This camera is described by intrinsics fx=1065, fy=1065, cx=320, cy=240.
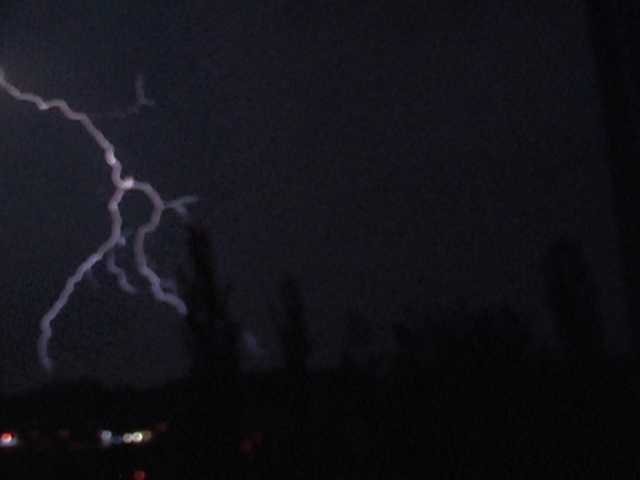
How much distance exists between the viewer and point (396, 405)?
839cm

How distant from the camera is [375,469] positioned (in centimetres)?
778

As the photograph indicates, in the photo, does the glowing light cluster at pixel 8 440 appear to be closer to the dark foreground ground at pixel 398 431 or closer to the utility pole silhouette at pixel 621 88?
the dark foreground ground at pixel 398 431

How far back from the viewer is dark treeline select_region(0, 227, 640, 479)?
276 inches

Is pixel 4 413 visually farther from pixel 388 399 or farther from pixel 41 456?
pixel 388 399

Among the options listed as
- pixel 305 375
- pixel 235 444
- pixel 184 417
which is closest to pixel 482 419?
pixel 235 444

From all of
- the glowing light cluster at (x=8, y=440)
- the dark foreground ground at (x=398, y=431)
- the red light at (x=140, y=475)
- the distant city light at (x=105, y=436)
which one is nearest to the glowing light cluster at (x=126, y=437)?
the distant city light at (x=105, y=436)

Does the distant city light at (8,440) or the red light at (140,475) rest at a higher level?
the red light at (140,475)

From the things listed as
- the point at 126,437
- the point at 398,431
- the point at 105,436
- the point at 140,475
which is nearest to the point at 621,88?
the point at 398,431

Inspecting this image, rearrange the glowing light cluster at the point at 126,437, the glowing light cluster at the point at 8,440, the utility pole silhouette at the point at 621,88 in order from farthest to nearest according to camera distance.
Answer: the glowing light cluster at the point at 8,440, the glowing light cluster at the point at 126,437, the utility pole silhouette at the point at 621,88

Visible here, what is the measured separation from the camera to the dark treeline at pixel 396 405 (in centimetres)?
700

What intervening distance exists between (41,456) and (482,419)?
18.0 ft

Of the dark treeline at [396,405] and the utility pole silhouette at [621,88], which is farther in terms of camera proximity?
the dark treeline at [396,405]

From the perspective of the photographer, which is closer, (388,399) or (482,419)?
(482,419)

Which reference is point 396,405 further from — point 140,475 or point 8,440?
point 8,440
